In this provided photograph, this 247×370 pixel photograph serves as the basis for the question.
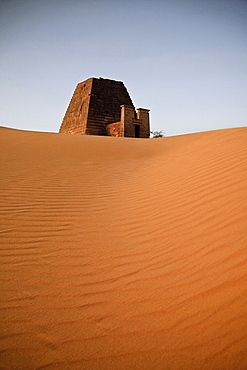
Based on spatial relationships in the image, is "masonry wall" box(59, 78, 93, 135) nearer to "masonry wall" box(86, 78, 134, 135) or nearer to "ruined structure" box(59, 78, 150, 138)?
"ruined structure" box(59, 78, 150, 138)

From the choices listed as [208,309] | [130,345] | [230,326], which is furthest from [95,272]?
[230,326]

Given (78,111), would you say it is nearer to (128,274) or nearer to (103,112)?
(103,112)

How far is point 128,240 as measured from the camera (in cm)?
267

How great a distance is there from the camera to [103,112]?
2350 cm

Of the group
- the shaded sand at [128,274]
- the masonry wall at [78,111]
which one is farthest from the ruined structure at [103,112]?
the shaded sand at [128,274]

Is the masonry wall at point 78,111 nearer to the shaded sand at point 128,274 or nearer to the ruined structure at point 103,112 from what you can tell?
the ruined structure at point 103,112

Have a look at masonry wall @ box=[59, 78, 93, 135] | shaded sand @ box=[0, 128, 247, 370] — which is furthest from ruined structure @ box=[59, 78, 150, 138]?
shaded sand @ box=[0, 128, 247, 370]

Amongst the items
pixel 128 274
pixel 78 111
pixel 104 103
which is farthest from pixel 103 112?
pixel 128 274

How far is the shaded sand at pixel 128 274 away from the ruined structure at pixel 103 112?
1666cm

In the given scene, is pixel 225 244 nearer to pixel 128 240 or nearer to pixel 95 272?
pixel 128 240

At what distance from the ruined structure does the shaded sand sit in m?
16.7

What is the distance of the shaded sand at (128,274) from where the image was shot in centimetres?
142

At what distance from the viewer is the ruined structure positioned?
2038cm

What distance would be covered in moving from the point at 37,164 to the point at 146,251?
4.43 metres
